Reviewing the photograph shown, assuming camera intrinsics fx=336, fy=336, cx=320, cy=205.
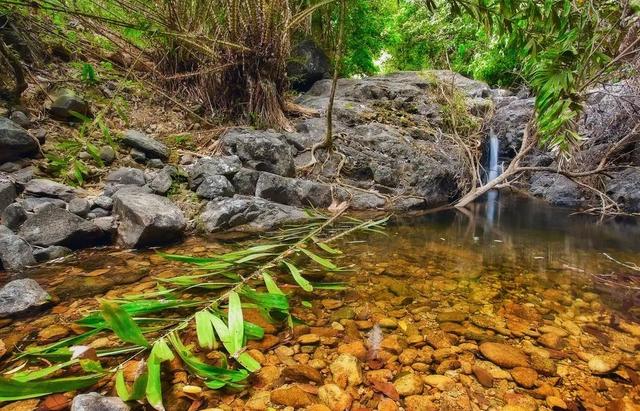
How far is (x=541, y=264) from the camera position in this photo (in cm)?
222

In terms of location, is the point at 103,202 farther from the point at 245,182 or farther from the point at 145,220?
the point at 245,182

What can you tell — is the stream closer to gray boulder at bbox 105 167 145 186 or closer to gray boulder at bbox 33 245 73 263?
gray boulder at bbox 33 245 73 263

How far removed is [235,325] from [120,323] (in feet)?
1.08

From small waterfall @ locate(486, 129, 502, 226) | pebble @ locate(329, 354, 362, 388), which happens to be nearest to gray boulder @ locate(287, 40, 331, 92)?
small waterfall @ locate(486, 129, 502, 226)

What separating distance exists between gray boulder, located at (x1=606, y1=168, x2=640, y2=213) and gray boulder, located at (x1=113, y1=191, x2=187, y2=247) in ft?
20.3

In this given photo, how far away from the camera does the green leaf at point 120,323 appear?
2.65ft

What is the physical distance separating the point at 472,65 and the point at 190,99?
11038mm

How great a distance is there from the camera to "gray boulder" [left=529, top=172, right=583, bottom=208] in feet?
19.2

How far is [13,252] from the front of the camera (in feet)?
5.25

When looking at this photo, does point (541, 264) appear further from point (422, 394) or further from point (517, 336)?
point (422, 394)

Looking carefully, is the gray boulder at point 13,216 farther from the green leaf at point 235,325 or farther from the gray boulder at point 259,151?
the gray boulder at point 259,151

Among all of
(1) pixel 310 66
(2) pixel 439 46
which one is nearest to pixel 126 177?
(1) pixel 310 66

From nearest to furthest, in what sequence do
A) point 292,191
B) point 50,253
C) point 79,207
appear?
point 50,253
point 79,207
point 292,191

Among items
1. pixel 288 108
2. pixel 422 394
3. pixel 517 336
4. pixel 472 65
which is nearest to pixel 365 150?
pixel 288 108
